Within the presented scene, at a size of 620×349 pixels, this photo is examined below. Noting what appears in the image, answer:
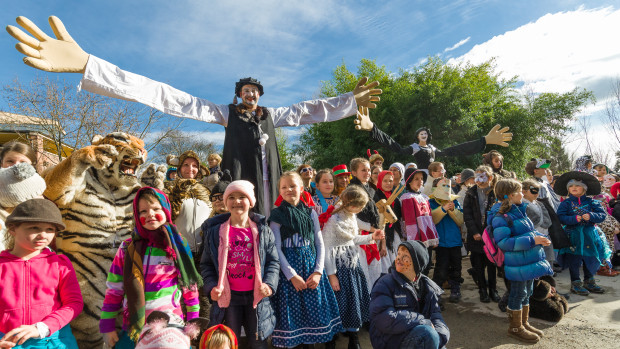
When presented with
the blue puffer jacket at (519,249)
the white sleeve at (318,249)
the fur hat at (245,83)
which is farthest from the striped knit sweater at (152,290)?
the blue puffer jacket at (519,249)

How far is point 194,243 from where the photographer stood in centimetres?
325

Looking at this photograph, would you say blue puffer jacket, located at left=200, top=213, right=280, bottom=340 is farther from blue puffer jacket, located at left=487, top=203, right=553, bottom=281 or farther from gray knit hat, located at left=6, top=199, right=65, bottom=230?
blue puffer jacket, located at left=487, top=203, right=553, bottom=281

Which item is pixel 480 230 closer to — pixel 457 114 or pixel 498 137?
pixel 498 137

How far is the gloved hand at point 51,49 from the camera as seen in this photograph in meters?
2.52

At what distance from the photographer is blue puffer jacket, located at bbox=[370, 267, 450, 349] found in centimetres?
230

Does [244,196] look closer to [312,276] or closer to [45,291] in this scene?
[312,276]

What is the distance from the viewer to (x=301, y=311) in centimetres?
267

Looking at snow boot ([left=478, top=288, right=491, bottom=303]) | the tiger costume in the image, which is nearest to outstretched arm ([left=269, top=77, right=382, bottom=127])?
the tiger costume

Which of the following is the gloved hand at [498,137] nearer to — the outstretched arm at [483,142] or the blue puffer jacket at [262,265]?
the outstretched arm at [483,142]

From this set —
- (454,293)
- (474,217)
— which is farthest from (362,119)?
(454,293)

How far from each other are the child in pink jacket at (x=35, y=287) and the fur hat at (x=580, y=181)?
564 centimetres

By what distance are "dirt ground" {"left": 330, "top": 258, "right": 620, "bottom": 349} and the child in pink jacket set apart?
7.51 ft

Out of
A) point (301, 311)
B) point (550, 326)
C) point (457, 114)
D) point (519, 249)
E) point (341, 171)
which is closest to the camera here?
point (301, 311)

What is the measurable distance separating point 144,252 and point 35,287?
546 mm
